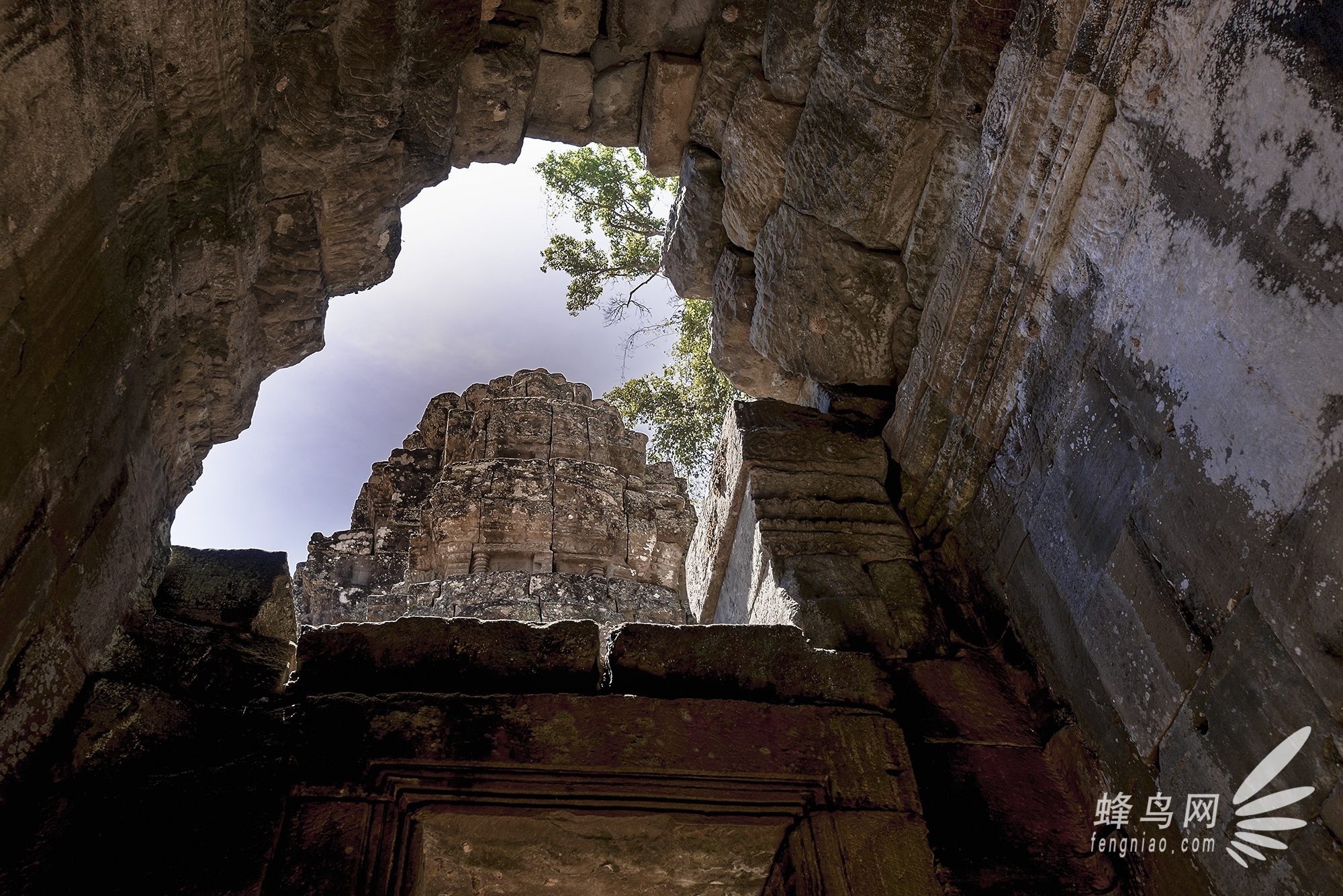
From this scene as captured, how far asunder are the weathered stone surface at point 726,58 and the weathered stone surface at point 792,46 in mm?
103

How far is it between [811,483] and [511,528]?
12.0ft

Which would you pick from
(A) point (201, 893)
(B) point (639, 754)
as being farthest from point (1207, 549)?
(A) point (201, 893)

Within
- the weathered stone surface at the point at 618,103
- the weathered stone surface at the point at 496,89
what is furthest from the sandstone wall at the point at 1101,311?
the weathered stone surface at the point at 496,89

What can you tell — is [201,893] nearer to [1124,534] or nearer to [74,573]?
[74,573]

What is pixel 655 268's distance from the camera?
25.1ft

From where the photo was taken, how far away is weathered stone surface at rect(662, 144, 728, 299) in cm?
484

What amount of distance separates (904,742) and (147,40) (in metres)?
3.09

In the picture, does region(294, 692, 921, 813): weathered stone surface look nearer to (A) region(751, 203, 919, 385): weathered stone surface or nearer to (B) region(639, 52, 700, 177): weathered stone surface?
(A) region(751, 203, 919, 385): weathered stone surface

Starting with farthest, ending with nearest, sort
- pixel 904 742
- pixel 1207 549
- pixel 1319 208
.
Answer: pixel 904 742 < pixel 1207 549 < pixel 1319 208

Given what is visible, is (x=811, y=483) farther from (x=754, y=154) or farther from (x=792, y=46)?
(x=792, y=46)

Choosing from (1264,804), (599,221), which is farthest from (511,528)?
(1264,804)

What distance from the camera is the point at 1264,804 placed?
6.86 feet

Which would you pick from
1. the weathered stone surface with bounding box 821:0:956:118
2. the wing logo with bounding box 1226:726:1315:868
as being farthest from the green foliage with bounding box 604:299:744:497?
the wing logo with bounding box 1226:726:1315:868

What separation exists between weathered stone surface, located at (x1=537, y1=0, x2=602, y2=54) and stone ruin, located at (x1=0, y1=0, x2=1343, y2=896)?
63mm
